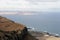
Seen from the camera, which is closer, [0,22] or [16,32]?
[16,32]

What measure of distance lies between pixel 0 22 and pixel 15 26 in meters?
2.27

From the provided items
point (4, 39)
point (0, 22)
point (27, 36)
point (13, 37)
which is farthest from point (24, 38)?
point (4, 39)

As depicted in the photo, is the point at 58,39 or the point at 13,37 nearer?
the point at 13,37

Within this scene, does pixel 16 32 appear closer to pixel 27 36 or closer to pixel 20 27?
pixel 20 27

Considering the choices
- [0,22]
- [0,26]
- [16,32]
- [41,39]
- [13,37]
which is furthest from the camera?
[41,39]

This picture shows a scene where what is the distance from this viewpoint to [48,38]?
137ft

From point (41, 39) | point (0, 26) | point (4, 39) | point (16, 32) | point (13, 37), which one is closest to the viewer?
point (4, 39)

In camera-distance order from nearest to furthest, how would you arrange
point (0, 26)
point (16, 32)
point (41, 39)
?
point (16, 32) < point (0, 26) < point (41, 39)

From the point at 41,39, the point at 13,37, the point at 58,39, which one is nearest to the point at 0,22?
the point at 13,37

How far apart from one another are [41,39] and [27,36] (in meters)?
6.64

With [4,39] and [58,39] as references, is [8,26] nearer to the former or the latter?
[4,39]

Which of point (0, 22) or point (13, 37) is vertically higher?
point (0, 22)

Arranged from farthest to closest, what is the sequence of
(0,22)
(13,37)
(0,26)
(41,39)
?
(41,39), (0,22), (0,26), (13,37)

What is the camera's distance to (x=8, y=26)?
31281 mm
